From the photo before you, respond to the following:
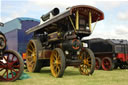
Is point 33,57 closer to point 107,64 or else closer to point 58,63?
point 58,63

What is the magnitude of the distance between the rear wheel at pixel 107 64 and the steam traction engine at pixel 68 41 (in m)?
2.84

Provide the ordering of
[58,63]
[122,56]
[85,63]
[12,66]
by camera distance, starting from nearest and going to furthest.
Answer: [12,66], [58,63], [85,63], [122,56]

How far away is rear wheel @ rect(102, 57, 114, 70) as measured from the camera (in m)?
11.5

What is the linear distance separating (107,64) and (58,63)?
17.1ft

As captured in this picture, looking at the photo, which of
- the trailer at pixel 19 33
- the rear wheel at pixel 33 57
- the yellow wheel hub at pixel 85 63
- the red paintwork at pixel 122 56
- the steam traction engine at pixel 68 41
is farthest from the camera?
the trailer at pixel 19 33

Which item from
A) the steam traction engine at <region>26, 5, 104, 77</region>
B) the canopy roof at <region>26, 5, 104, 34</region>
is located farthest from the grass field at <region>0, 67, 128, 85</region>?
the canopy roof at <region>26, 5, 104, 34</region>

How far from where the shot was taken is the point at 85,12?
26.6 ft

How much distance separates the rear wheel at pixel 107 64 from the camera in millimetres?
11479

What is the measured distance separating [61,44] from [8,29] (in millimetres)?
8912

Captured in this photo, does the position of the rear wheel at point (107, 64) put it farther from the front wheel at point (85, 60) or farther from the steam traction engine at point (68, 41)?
the front wheel at point (85, 60)

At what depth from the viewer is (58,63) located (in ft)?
25.4

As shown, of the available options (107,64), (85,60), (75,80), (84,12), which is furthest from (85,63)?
(107,64)

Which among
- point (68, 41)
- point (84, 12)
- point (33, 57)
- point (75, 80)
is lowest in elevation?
point (75, 80)

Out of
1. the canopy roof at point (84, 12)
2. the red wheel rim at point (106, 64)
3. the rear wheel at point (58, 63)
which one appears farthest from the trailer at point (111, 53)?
the rear wheel at point (58, 63)
